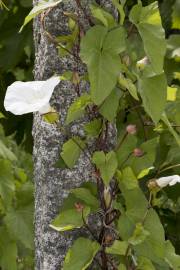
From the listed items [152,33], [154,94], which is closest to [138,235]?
[154,94]

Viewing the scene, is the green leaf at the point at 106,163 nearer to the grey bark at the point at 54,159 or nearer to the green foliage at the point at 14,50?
the grey bark at the point at 54,159

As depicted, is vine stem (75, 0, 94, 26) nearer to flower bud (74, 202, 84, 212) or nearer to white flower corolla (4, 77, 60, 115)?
white flower corolla (4, 77, 60, 115)

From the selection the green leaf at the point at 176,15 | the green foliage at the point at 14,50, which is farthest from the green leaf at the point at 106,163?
the green foliage at the point at 14,50

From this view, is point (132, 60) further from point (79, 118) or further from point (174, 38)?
point (174, 38)

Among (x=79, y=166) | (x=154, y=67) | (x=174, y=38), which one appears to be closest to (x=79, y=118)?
(x=79, y=166)

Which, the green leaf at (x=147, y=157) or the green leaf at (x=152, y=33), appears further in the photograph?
the green leaf at (x=147, y=157)

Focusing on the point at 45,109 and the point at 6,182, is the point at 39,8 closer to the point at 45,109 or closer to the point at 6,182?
the point at 45,109

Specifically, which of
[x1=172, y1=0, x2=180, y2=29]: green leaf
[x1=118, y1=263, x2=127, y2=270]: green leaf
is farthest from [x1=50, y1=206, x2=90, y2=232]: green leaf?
[x1=172, y1=0, x2=180, y2=29]: green leaf
